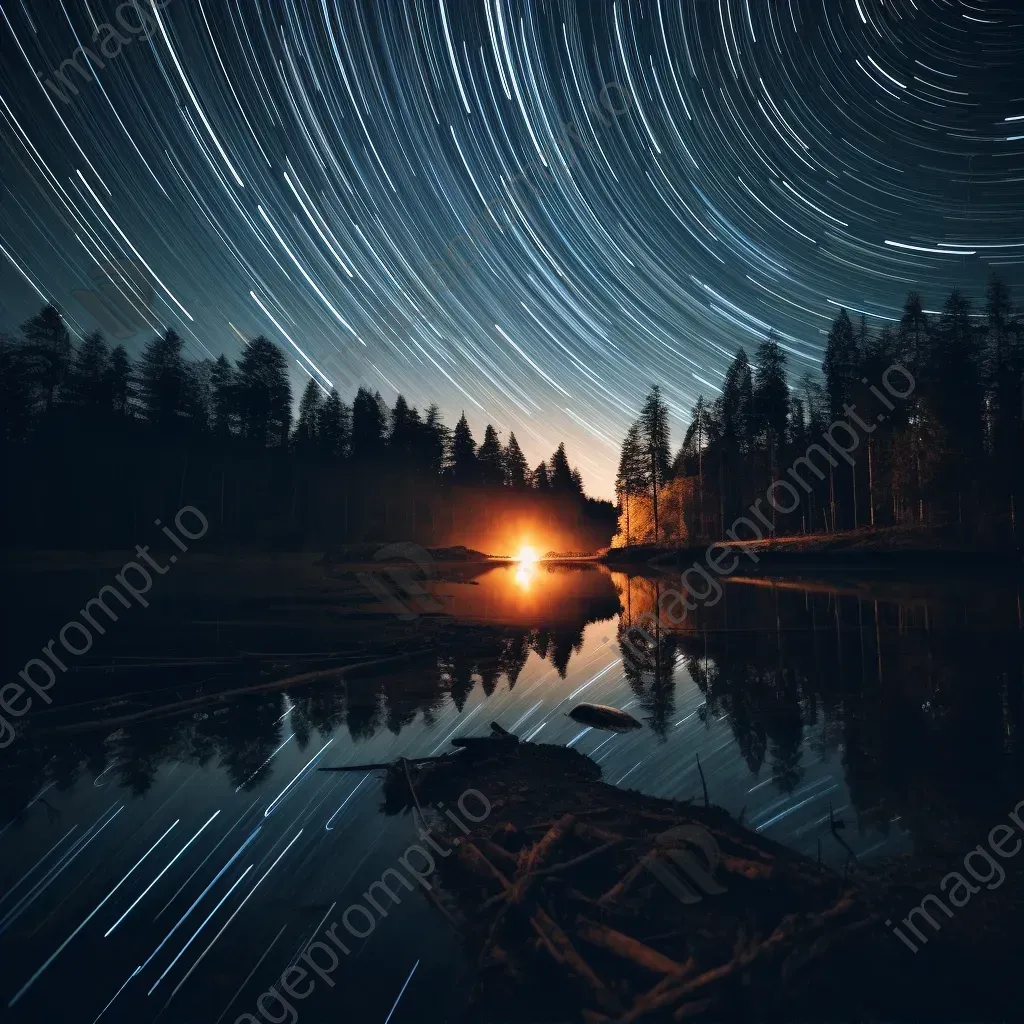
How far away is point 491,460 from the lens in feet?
315

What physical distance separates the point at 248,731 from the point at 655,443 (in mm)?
77055

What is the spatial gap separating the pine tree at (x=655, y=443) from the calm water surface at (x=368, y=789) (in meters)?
64.9

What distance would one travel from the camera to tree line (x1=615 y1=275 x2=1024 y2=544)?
43094mm

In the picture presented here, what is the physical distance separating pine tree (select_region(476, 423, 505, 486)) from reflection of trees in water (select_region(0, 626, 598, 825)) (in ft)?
260

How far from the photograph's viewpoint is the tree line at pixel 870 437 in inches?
1697

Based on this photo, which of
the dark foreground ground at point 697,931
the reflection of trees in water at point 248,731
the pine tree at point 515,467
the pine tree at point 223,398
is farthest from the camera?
the pine tree at point 515,467

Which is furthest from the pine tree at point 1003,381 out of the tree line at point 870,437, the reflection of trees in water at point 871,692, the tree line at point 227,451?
the tree line at point 227,451

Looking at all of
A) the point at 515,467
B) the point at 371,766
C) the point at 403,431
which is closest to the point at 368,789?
the point at 371,766

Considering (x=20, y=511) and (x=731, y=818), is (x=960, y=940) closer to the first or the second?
(x=731, y=818)

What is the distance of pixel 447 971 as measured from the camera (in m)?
4.33

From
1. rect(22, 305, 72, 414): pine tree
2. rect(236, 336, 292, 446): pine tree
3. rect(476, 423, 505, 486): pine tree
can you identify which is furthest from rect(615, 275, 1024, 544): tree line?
rect(22, 305, 72, 414): pine tree

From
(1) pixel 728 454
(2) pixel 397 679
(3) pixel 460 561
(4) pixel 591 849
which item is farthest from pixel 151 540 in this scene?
(1) pixel 728 454

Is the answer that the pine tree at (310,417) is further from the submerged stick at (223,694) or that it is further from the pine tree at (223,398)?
the submerged stick at (223,694)

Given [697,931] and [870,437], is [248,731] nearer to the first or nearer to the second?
[697,931]
